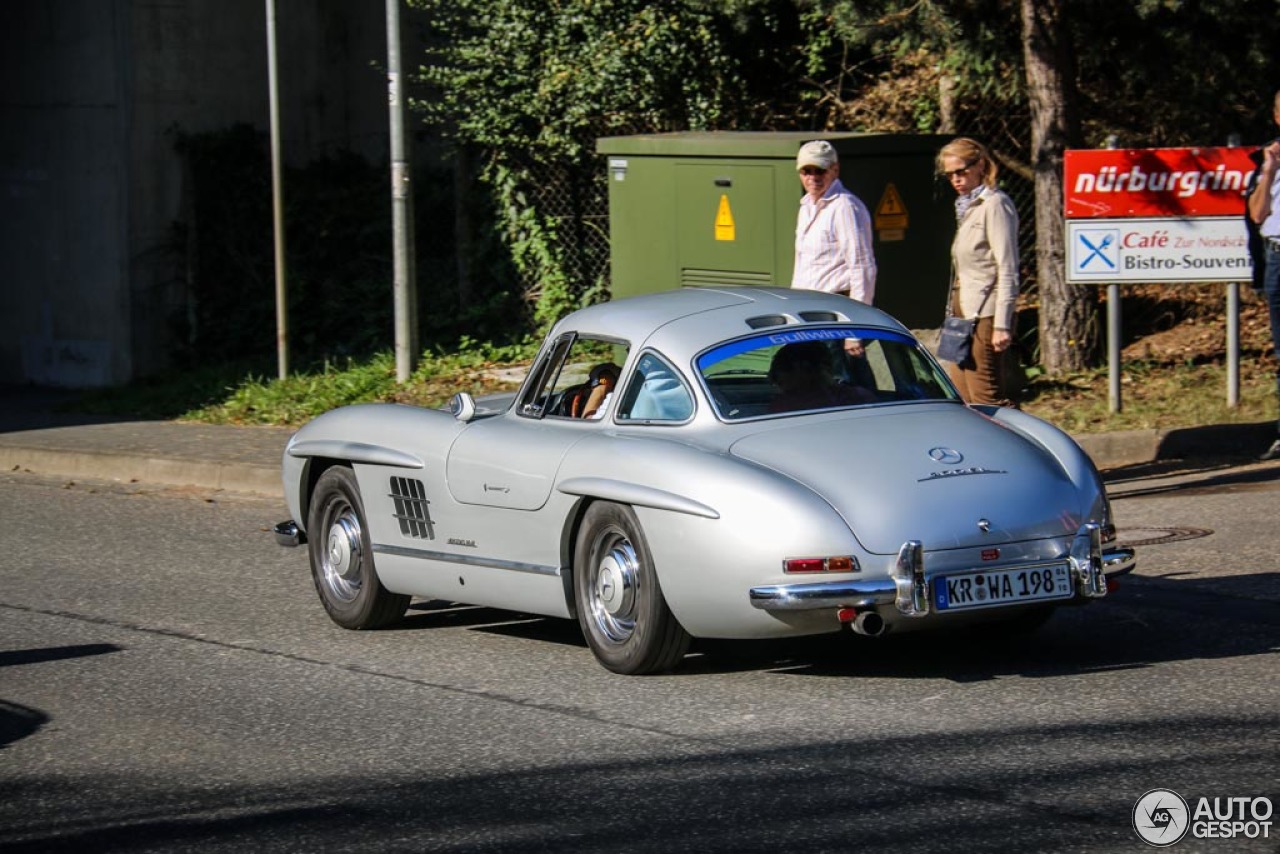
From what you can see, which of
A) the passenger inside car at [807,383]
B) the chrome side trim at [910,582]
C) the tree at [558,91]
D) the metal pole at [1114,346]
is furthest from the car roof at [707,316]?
the tree at [558,91]

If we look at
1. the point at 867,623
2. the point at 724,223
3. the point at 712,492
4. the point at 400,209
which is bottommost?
the point at 867,623

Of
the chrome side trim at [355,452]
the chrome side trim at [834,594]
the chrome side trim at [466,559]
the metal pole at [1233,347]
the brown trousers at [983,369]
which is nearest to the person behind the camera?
the chrome side trim at [834,594]

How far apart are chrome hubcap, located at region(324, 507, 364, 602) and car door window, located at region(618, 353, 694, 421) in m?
1.68

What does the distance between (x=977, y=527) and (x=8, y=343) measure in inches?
651

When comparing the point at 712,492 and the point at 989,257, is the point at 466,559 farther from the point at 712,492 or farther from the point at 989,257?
the point at 989,257

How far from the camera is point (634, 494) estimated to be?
6820mm

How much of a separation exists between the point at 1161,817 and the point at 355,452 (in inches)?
171

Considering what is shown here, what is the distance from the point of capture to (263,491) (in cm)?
1334

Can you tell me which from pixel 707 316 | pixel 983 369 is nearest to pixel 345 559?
pixel 707 316

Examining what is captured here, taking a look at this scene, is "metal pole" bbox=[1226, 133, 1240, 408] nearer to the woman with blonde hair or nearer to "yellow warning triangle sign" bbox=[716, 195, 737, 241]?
the woman with blonde hair

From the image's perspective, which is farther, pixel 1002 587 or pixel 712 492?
pixel 712 492

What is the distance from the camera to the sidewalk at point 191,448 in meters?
11.8

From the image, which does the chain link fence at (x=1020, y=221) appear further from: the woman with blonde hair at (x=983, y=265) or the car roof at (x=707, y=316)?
the car roof at (x=707, y=316)

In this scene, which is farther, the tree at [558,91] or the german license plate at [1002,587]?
the tree at [558,91]
